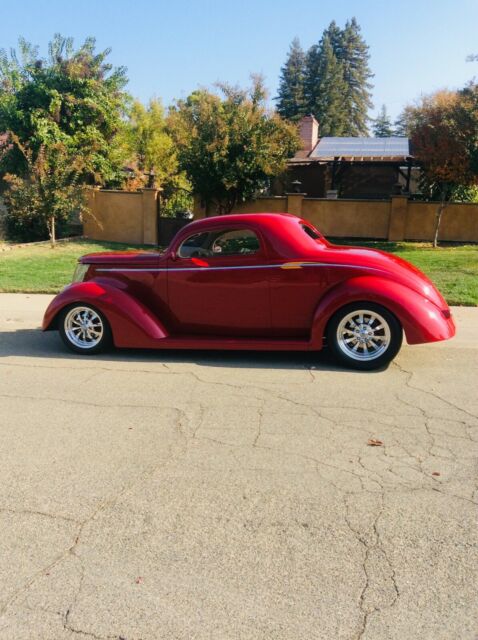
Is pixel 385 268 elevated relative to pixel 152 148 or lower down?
lower down

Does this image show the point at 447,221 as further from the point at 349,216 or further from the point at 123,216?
the point at 123,216

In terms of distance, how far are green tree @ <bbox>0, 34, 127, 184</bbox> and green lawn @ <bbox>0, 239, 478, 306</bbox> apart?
373 centimetres

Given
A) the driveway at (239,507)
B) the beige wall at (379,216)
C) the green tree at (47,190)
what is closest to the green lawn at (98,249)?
the beige wall at (379,216)

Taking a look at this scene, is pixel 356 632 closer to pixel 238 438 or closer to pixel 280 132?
pixel 238 438

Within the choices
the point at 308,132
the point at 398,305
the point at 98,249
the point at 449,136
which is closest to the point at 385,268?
the point at 398,305

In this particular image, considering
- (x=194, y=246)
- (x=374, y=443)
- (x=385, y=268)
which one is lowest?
(x=374, y=443)

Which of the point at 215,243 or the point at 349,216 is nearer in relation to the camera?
the point at 215,243

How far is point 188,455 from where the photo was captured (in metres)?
4.02

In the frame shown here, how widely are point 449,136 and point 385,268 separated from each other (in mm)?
12451

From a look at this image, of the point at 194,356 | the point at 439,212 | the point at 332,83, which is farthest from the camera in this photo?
the point at 332,83

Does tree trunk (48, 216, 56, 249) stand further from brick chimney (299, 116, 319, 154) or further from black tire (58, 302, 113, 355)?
brick chimney (299, 116, 319, 154)

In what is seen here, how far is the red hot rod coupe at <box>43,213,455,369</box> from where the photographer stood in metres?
5.93

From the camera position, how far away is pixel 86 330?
6.68m

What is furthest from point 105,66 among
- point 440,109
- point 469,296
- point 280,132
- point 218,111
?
point 469,296
